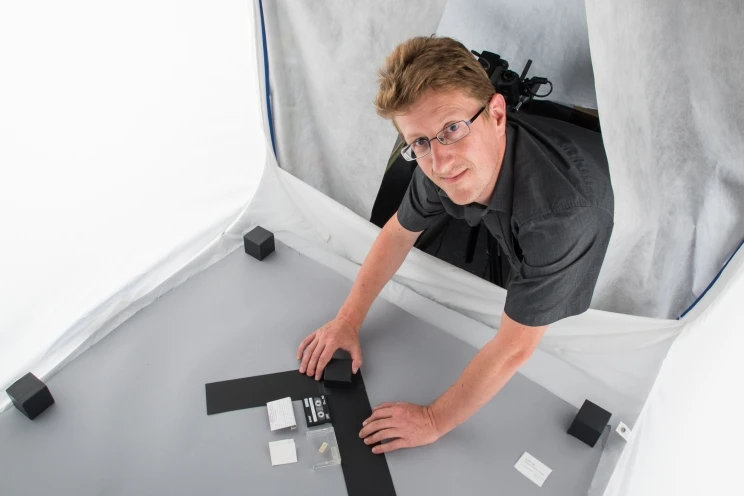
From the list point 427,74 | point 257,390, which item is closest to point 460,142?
point 427,74

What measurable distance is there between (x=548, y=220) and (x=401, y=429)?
0.56 m

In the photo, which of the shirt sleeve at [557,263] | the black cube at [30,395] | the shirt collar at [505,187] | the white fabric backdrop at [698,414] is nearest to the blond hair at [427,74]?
the shirt collar at [505,187]

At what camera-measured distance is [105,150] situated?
1189mm

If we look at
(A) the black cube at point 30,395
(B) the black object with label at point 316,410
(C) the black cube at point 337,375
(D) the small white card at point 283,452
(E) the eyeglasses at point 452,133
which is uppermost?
(E) the eyeglasses at point 452,133

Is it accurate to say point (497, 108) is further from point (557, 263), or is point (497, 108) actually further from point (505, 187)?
point (557, 263)

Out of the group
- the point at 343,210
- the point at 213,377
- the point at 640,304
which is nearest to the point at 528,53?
the point at 343,210

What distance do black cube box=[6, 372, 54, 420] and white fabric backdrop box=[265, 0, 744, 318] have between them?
2.95ft

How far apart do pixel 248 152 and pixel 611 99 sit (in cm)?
107

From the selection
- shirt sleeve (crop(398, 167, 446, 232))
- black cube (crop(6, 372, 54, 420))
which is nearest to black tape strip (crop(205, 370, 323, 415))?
black cube (crop(6, 372, 54, 420))

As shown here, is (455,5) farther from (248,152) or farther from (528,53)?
(248,152)

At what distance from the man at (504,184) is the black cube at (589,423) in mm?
270

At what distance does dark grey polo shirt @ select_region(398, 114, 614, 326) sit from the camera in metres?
0.94

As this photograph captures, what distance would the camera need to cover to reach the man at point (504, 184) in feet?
3.06

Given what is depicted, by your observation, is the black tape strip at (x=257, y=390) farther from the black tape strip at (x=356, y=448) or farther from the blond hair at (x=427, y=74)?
the blond hair at (x=427, y=74)
